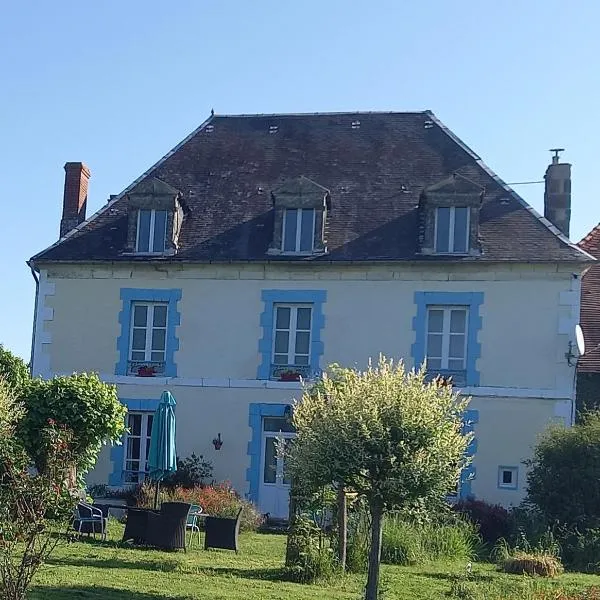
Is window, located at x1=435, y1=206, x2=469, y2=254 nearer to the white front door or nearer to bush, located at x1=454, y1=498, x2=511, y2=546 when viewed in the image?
the white front door

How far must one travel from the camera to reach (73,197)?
22.5m

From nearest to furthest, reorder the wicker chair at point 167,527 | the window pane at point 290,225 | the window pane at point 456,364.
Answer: the wicker chair at point 167,527, the window pane at point 456,364, the window pane at point 290,225

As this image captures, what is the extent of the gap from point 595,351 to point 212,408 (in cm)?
747

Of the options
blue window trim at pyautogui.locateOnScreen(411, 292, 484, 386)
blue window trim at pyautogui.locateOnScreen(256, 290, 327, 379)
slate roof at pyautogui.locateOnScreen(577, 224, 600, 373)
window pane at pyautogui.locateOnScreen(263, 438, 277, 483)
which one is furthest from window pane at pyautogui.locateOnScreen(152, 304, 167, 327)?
slate roof at pyautogui.locateOnScreen(577, 224, 600, 373)

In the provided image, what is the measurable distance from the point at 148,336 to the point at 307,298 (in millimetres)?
3269

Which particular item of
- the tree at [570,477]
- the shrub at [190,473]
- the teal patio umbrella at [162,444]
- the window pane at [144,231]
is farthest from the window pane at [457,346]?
the window pane at [144,231]

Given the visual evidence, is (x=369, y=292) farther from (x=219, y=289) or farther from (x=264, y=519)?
(x=264, y=519)

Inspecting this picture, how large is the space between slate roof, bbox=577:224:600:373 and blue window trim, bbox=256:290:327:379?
15.8 feet

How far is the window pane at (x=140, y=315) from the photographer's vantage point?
2028cm

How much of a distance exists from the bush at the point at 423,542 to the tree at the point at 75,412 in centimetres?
458

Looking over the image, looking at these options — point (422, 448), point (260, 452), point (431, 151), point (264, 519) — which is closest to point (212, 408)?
point (260, 452)

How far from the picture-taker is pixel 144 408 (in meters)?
19.8

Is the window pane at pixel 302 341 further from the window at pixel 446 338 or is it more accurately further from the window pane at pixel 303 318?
the window at pixel 446 338

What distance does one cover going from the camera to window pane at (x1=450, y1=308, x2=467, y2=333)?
749 inches
